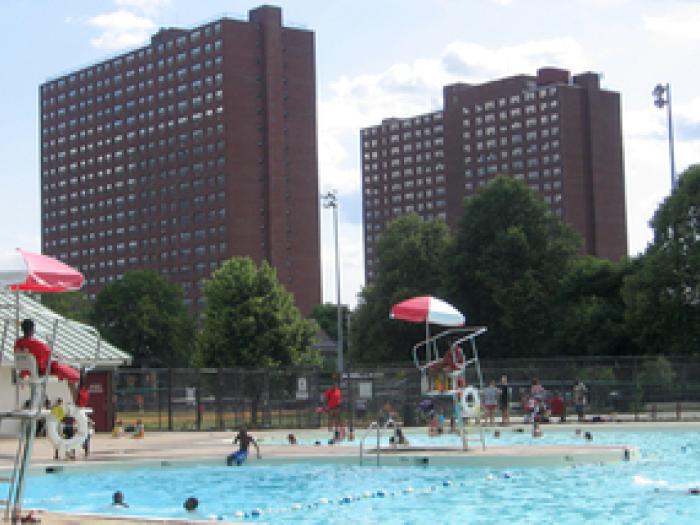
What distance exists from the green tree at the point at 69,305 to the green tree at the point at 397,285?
32.8 meters

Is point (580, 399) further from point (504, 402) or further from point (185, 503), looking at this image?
point (185, 503)

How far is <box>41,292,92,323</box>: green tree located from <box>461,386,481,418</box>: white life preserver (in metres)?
82.7

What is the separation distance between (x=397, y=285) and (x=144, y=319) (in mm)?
37578

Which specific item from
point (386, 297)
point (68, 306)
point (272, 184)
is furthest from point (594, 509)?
point (272, 184)

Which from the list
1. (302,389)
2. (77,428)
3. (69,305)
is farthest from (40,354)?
(69,305)

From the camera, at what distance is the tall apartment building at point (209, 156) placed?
145375 millimetres

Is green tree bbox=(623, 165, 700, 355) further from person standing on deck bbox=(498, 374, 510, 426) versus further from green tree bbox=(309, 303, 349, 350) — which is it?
green tree bbox=(309, 303, 349, 350)

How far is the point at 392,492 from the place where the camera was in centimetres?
2031

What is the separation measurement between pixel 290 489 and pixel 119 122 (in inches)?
5744

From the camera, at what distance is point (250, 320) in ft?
237

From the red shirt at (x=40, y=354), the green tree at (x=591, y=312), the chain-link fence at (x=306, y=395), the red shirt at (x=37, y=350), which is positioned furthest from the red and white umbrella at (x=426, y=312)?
the green tree at (x=591, y=312)

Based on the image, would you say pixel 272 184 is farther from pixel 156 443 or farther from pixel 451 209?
pixel 156 443

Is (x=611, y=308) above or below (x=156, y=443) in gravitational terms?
above

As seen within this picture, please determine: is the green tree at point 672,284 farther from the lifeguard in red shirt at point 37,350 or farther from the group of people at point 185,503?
the lifeguard in red shirt at point 37,350
